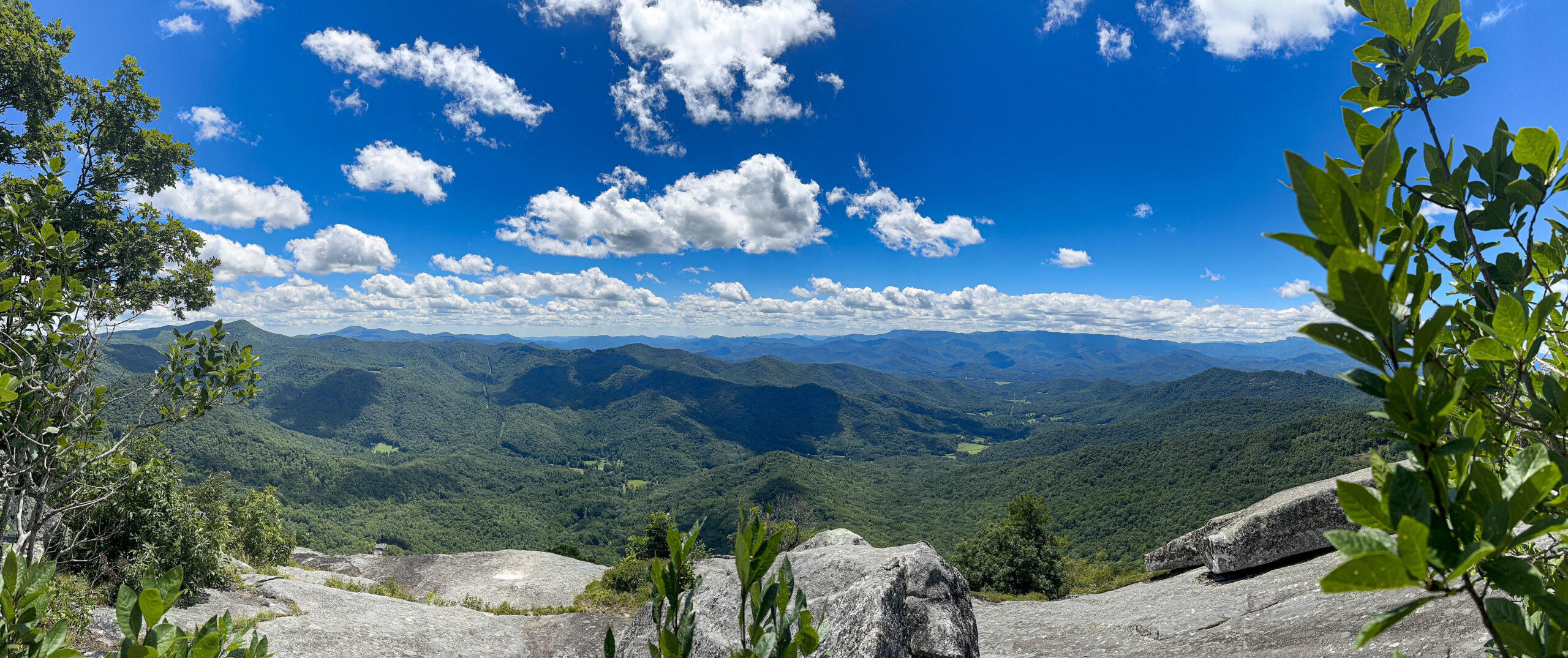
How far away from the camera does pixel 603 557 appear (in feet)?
339

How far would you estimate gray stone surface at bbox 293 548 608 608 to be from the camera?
22.3 meters

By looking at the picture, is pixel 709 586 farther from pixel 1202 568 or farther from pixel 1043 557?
pixel 1043 557

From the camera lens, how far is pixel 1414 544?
95 centimetres

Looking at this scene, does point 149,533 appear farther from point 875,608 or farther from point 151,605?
point 151,605

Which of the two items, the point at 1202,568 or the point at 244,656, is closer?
the point at 244,656

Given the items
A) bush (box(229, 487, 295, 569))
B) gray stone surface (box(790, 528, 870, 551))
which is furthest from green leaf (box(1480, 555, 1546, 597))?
bush (box(229, 487, 295, 569))

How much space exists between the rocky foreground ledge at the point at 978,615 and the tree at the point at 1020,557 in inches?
674

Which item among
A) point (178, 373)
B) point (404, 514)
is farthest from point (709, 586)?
point (404, 514)

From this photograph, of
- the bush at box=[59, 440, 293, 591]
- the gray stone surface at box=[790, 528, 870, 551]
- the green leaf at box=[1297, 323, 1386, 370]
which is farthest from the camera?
the gray stone surface at box=[790, 528, 870, 551]

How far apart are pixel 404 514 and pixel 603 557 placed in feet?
257

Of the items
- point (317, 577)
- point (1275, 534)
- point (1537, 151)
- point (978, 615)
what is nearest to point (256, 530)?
point (317, 577)

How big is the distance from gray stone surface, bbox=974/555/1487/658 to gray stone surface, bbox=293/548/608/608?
1810cm

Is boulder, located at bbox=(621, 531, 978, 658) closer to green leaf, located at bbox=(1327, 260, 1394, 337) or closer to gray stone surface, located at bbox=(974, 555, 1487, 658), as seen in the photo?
gray stone surface, located at bbox=(974, 555, 1487, 658)

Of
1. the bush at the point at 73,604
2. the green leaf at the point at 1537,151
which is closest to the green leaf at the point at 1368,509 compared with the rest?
the green leaf at the point at 1537,151
